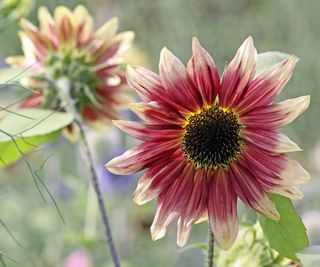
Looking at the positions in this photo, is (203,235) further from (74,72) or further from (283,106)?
(283,106)

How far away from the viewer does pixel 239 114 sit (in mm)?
727

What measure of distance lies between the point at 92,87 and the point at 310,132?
196 centimetres

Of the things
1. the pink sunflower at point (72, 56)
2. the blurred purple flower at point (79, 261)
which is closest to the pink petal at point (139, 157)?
the pink sunflower at point (72, 56)

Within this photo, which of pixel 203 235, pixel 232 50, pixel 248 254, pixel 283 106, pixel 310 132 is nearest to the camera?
pixel 283 106

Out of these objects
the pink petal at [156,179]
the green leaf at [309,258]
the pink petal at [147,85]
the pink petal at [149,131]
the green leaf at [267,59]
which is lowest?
the green leaf at [309,258]

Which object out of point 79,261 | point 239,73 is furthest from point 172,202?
point 79,261

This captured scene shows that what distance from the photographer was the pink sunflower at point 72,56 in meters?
1.04

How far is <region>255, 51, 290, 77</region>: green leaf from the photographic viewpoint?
2.46ft

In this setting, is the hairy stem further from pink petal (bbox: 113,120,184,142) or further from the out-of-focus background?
the out-of-focus background

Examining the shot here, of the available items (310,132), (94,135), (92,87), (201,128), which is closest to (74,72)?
(92,87)

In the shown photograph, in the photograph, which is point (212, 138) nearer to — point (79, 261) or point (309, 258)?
point (309, 258)

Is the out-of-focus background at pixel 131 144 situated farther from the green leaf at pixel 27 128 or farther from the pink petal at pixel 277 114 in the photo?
the pink petal at pixel 277 114

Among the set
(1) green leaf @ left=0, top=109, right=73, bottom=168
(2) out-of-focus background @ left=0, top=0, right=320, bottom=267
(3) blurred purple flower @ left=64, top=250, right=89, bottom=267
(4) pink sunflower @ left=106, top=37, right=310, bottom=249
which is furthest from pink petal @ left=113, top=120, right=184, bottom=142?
(3) blurred purple flower @ left=64, top=250, right=89, bottom=267

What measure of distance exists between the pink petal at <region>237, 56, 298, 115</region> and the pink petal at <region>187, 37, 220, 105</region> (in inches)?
1.1
